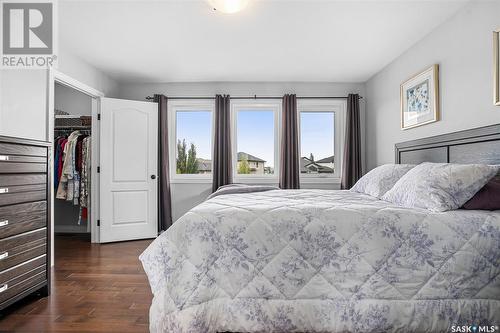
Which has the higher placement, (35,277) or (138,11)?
(138,11)

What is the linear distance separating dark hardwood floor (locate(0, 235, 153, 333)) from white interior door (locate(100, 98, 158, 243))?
2.41 feet

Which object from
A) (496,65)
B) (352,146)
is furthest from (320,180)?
(496,65)

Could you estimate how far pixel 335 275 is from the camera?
1.40 metres

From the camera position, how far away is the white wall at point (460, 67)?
204 cm

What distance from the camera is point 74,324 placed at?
167 cm

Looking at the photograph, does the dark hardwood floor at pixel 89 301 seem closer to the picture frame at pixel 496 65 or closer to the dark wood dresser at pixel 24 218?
the dark wood dresser at pixel 24 218

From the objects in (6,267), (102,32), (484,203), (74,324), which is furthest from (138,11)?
(484,203)

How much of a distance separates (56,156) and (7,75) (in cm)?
161

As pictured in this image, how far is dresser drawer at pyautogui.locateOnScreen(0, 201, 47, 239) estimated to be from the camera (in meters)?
1.70

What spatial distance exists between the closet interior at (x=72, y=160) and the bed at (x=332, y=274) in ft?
9.58

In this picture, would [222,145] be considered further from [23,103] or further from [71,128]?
[23,103]

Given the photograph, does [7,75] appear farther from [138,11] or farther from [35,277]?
[35,277]
